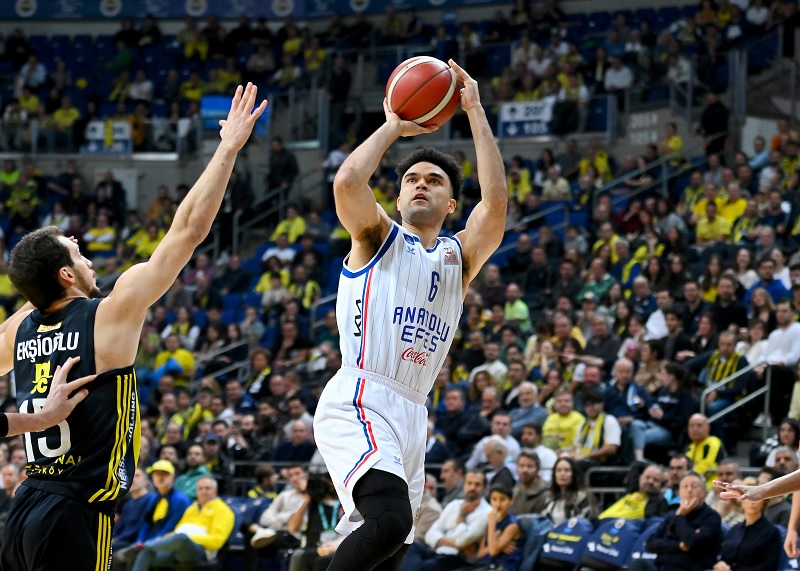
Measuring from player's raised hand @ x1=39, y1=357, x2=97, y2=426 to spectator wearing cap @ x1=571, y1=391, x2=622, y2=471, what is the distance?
8.77 meters

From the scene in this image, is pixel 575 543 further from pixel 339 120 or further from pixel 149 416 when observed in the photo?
pixel 339 120

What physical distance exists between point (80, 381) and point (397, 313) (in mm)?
1621

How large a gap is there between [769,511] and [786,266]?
16.5 feet

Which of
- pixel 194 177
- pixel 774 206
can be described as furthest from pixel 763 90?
pixel 194 177

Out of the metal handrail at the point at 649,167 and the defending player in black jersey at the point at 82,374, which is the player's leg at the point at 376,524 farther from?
the metal handrail at the point at 649,167

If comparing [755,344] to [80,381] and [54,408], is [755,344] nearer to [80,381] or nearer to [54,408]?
[80,381]

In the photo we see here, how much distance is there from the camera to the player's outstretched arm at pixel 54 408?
204 inches

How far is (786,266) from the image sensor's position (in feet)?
51.6

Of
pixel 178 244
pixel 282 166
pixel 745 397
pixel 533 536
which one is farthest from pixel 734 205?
pixel 178 244

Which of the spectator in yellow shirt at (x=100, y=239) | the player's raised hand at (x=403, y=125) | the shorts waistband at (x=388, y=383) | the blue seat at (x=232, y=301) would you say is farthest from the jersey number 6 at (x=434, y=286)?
the spectator in yellow shirt at (x=100, y=239)

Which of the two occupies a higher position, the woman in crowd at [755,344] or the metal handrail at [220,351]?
the woman in crowd at [755,344]

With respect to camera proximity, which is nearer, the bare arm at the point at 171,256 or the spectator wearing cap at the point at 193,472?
the bare arm at the point at 171,256

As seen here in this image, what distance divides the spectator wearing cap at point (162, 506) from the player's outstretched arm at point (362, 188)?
28.2 feet

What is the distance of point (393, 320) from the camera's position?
6191mm
